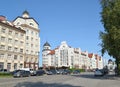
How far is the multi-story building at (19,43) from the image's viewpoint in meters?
78.7

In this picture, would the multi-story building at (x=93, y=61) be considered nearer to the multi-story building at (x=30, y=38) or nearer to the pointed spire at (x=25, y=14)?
the multi-story building at (x=30, y=38)

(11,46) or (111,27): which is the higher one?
(11,46)

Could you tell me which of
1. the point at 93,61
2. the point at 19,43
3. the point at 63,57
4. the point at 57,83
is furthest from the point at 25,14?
the point at 93,61

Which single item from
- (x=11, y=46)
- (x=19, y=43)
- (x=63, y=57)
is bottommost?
(x=63, y=57)

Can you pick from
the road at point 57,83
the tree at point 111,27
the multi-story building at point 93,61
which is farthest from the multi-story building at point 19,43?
the multi-story building at point 93,61

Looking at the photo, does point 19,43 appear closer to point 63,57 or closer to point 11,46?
point 11,46

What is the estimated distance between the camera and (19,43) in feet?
287

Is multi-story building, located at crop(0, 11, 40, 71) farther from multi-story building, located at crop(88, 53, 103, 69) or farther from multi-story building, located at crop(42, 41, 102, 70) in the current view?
multi-story building, located at crop(88, 53, 103, 69)

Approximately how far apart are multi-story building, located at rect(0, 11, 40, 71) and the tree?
4288cm

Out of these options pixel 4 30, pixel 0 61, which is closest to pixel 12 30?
pixel 4 30

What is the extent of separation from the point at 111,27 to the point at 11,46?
49313mm

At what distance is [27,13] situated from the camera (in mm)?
98438

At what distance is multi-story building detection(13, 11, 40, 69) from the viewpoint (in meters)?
92.5

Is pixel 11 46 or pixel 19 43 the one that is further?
pixel 19 43
